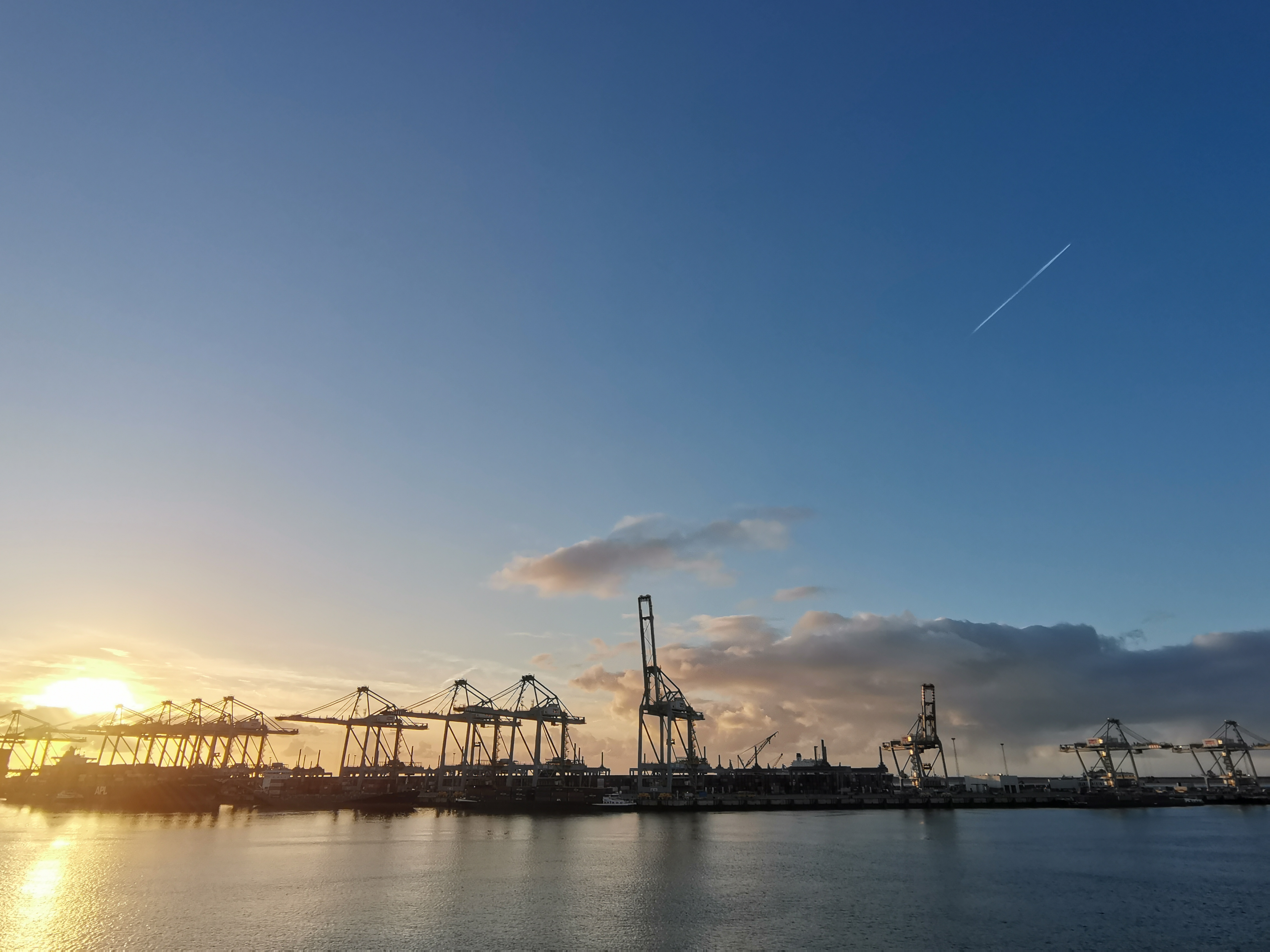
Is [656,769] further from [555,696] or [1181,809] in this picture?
[1181,809]

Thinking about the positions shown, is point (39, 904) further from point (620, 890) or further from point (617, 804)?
point (617, 804)

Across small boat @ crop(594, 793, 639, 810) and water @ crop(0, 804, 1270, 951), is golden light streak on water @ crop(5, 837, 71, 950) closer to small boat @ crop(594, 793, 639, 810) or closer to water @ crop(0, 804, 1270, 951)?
water @ crop(0, 804, 1270, 951)

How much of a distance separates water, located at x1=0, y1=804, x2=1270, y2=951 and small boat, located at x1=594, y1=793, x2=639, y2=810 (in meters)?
44.5

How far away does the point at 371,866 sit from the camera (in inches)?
2344

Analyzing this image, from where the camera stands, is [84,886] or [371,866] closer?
[84,886]

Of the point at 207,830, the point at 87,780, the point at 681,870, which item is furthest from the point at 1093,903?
the point at 87,780

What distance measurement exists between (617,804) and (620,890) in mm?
93095

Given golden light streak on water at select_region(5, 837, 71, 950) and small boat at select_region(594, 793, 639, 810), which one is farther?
small boat at select_region(594, 793, 639, 810)

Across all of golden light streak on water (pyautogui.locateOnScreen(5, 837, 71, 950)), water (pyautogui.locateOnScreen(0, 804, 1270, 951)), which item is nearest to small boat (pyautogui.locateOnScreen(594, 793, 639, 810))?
water (pyautogui.locateOnScreen(0, 804, 1270, 951))

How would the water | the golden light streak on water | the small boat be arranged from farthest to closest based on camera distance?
the small boat, the water, the golden light streak on water

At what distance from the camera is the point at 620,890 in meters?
49.9

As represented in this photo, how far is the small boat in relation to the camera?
5374 inches

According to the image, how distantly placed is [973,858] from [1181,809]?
12659 cm

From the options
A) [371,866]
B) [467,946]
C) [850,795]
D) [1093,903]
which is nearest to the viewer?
[467,946]
